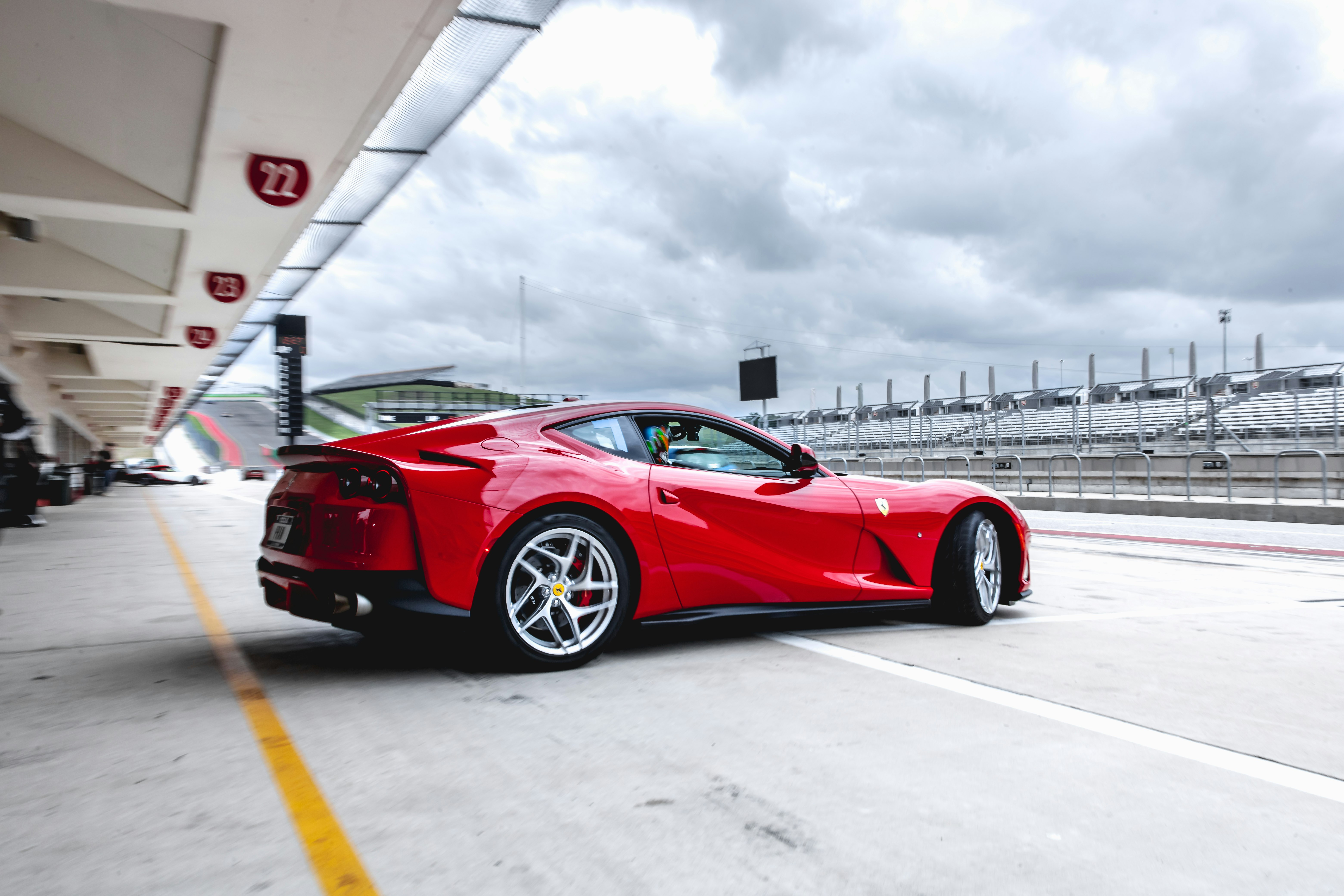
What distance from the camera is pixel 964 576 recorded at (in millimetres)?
5234

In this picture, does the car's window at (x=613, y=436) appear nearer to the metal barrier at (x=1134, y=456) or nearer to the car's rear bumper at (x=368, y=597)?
the car's rear bumper at (x=368, y=597)

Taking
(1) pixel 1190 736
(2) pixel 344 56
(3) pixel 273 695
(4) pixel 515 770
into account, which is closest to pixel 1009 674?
(1) pixel 1190 736

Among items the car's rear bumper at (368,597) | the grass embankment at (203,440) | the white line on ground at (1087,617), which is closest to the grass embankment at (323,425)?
the grass embankment at (203,440)

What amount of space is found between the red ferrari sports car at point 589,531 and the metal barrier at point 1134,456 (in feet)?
45.8

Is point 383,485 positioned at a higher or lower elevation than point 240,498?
higher

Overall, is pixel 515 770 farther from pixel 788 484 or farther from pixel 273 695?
pixel 788 484

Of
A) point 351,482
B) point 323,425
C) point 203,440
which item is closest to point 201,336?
point 351,482

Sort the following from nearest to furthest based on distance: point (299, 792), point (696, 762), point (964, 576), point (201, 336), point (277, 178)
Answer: point (299, 792)
point (696, 762)
point (964, 576)
point (277, 178)
point (201, 336)

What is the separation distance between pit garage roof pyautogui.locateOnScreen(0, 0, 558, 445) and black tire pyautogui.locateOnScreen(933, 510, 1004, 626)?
17.9 feet

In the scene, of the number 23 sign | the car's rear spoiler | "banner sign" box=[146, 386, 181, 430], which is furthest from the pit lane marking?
"banner sign" box=[146, 386, 181, 430]

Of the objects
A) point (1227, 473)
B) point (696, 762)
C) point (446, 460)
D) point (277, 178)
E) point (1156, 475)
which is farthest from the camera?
point (1156, 475)

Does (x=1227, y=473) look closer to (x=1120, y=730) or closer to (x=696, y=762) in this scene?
(x=1120, y=730)

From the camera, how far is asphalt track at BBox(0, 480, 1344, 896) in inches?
86.5

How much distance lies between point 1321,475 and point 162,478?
177 ft
